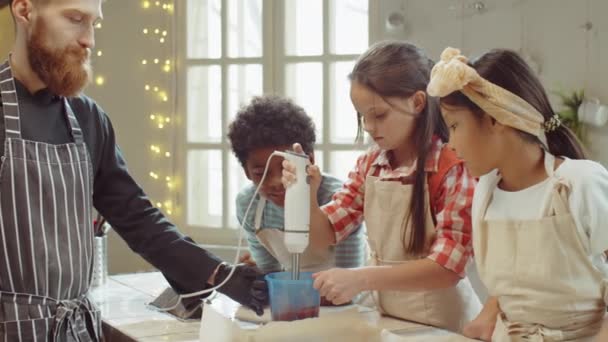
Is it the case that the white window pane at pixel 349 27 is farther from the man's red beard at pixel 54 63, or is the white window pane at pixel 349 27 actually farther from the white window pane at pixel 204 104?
the man's red beard at pixel 54 63

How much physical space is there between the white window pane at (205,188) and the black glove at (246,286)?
2.43 m

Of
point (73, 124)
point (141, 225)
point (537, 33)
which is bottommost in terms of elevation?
point (141, 225)

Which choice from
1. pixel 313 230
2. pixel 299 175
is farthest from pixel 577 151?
pixel 313 230

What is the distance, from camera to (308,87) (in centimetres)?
380

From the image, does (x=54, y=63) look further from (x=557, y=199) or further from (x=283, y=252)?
(x=557, y=199)

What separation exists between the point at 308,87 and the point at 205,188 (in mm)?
808

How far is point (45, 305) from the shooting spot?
4.59 feet

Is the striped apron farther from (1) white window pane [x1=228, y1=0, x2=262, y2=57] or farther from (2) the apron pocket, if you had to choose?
(1) white window pane [x1=228, y1=0, x2=262, y2=57]

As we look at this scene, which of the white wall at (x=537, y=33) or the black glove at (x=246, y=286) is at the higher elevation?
the white wall at (x=537, y=33)

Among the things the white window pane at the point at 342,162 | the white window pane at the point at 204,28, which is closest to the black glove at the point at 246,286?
the white window pane at the point at 342,162

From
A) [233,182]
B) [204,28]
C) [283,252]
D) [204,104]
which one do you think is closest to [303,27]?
[204,28]

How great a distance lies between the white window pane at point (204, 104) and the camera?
405cm

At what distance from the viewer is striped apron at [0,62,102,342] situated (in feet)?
4.52

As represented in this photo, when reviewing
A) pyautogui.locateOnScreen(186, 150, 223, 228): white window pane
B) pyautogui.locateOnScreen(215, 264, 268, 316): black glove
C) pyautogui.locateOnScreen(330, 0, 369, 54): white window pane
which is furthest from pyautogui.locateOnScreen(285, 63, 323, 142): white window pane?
pyautogui.locateOnScreen(215, 264, 268, 316): black glove
